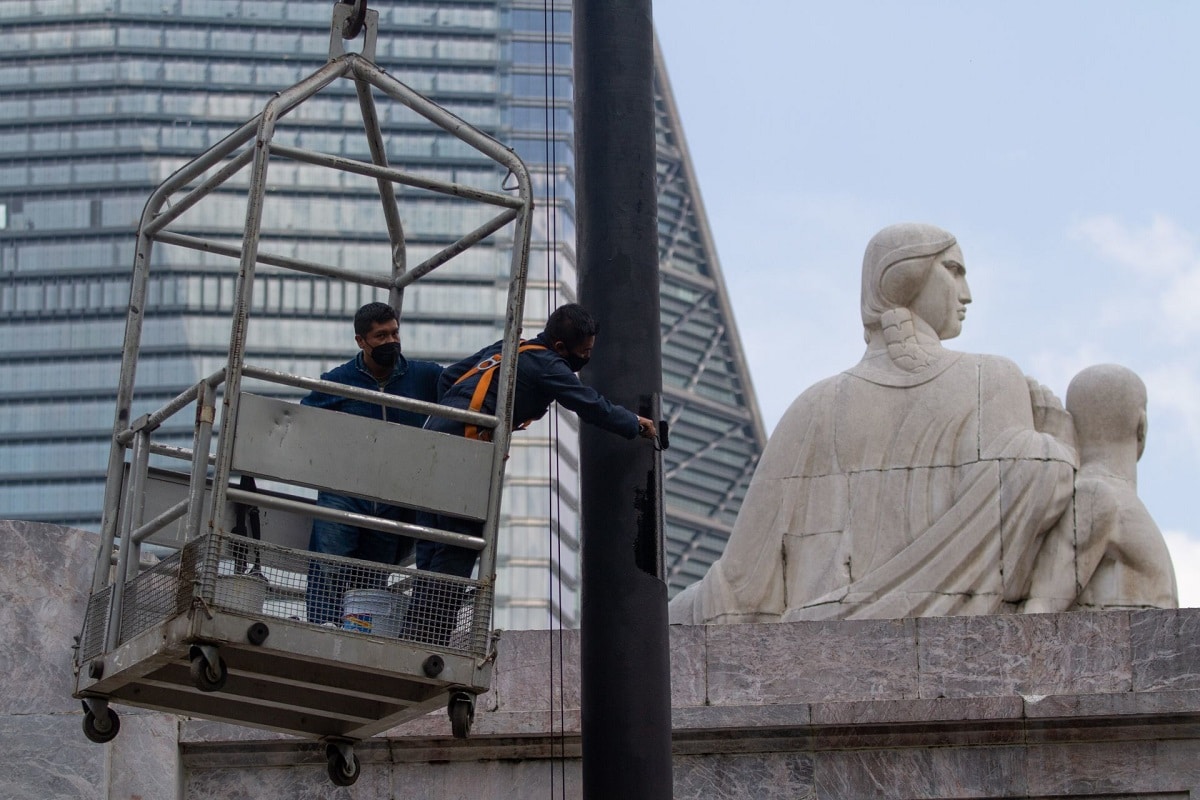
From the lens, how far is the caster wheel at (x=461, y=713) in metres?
9.82

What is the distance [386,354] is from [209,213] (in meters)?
106

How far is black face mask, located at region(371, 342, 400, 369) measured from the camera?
1102 cm

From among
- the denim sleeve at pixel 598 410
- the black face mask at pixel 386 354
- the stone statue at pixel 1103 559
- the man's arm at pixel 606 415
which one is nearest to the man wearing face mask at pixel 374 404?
the black face mask at pixel 386 354

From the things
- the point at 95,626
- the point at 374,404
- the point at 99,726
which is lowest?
the point at 99,726

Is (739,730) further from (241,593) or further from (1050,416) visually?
(241,593)

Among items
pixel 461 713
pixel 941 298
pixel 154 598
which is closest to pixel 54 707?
pixel 154 598

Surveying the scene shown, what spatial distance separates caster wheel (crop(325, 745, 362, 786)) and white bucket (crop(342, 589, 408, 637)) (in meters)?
1.23

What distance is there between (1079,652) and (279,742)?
488 centimetres

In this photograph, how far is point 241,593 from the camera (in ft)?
31.9

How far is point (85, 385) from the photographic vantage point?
114812mm

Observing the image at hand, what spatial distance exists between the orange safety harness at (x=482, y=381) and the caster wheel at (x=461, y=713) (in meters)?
1.18

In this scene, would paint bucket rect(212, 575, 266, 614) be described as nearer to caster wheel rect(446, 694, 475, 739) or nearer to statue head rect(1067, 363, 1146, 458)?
caster wheel rect(446, 694, 475, 739)

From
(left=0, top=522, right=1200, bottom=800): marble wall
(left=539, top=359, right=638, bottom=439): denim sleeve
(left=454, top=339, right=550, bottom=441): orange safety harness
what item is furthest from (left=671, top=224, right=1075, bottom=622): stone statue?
(left=539, top=359, right=638, bottom=439): denim sleeve

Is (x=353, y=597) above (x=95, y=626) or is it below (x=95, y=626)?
above
